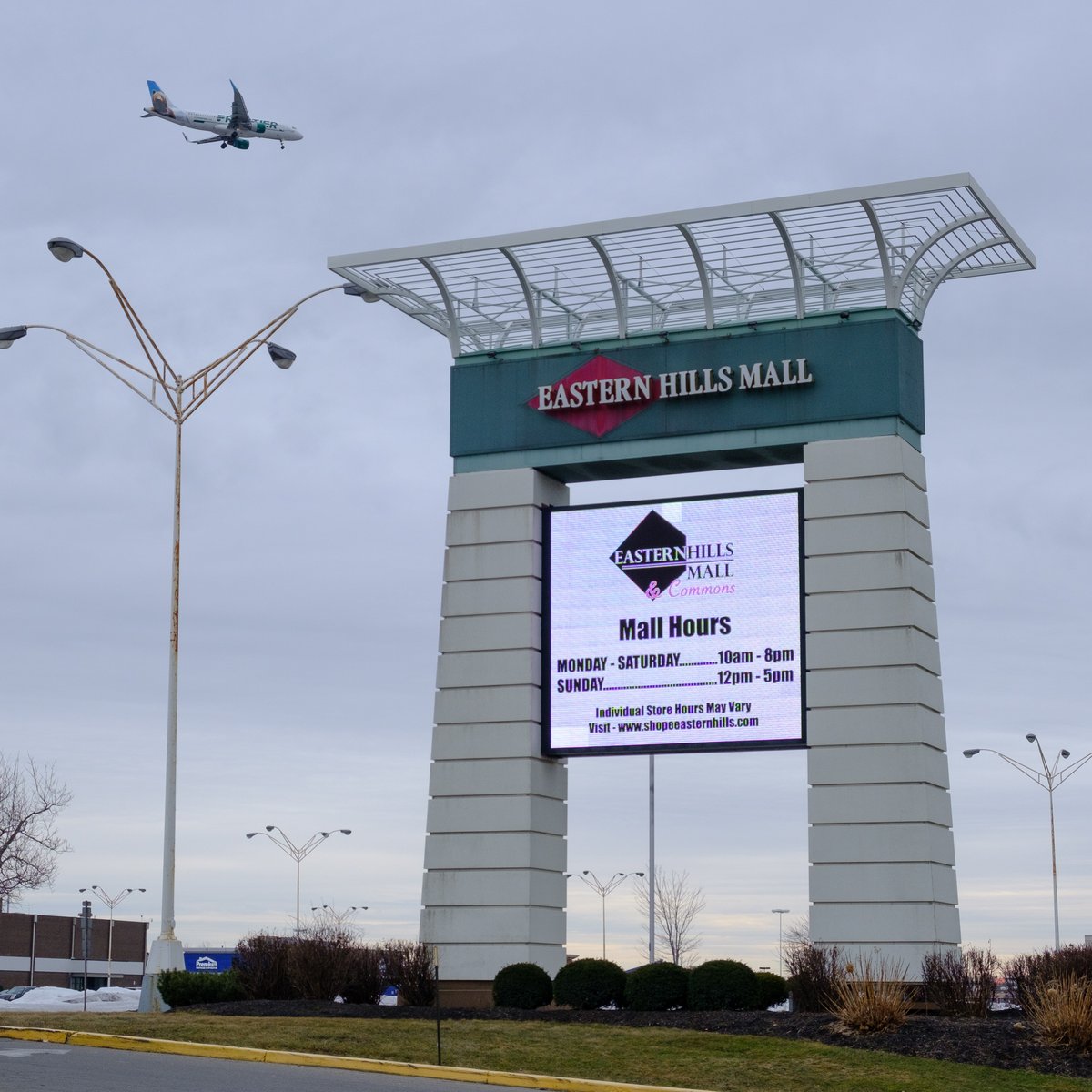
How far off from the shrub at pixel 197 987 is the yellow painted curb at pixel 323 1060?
22.3 feet

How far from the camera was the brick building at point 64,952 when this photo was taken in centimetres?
10562

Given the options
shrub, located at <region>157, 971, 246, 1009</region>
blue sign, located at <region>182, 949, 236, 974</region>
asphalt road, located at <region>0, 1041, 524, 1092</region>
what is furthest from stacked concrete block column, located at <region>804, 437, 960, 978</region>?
blue sign, located at <region>182, 949, 236, 974</region>

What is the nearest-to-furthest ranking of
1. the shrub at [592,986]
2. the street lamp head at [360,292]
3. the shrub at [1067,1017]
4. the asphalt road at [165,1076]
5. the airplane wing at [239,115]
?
the asphalt road at [165,1076] → the shrub at [1067,1017] → the shrub at [592,986] → the street lamp head at [360,292] → the airplane wing at [239,115]

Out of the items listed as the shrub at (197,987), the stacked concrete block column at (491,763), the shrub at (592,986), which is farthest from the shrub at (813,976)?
the shrub at (197,987)

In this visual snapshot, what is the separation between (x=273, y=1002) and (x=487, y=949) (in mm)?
4823

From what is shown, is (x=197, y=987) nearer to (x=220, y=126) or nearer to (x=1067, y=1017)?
(x=1067, y=1017)

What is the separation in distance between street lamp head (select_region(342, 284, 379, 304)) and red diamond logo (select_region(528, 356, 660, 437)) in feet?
13.1

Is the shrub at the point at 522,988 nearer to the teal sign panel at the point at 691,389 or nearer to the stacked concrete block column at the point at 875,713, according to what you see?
Answer: the stacked concrete block column at the point at 875,713

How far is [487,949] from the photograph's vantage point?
110 ft

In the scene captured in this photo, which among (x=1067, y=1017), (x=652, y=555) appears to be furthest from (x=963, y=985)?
(x=652, y=555)

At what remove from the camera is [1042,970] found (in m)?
28.2

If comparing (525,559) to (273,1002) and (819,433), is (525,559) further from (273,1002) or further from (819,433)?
(273,1002)

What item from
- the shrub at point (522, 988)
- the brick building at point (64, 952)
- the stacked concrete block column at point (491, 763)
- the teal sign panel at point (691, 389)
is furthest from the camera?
the brick building at point (64, 952)

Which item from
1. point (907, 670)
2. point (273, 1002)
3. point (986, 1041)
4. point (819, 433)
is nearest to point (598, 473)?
point (819, 433)
